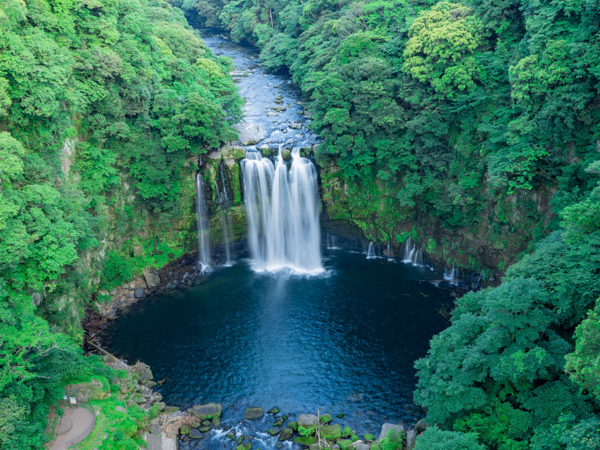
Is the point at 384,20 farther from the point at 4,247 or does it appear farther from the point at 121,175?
the point at 4,247

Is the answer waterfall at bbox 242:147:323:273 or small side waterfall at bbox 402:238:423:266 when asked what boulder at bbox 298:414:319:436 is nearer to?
waterfall at bbox 242:147:323:273

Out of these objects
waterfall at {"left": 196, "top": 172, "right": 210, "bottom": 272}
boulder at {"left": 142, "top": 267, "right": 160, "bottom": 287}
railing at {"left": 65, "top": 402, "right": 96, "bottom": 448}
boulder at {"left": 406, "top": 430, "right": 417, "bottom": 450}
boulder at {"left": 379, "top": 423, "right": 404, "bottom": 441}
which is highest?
waterfall at {"left": 196, "top": 172, "right": 210, "bottom": 272}

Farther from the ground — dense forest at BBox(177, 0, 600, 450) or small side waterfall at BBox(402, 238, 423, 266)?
dense forest at BBox(177, 0, 600, 450)

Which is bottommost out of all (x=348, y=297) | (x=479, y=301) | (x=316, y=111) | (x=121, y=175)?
(x=348, y=297)

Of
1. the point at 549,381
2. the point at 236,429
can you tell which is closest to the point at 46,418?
the point at 236,429

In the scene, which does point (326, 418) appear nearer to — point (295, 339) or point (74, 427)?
point (295, 339)

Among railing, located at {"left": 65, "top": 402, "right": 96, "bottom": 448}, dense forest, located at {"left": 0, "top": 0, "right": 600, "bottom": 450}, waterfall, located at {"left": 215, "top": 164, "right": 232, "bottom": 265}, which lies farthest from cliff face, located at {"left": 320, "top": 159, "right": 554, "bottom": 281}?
railing, located at {"left": 65, "top": 402, "right": 96, "bottom": 448}

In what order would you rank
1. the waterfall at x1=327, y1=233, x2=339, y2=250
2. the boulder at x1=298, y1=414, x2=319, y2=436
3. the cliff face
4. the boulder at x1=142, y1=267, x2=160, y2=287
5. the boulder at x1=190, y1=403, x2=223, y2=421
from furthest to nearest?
the waterfall at x1=327, y1=233, x2=339, y2=250 → the boulder at x1=142, y1=267, x2=160, y2=287 → the cliff face → the boulder at x1=190, y1=403, x2=223, y2=421 → the boulder at x1=298, y1=414, x2=319, y2=436
